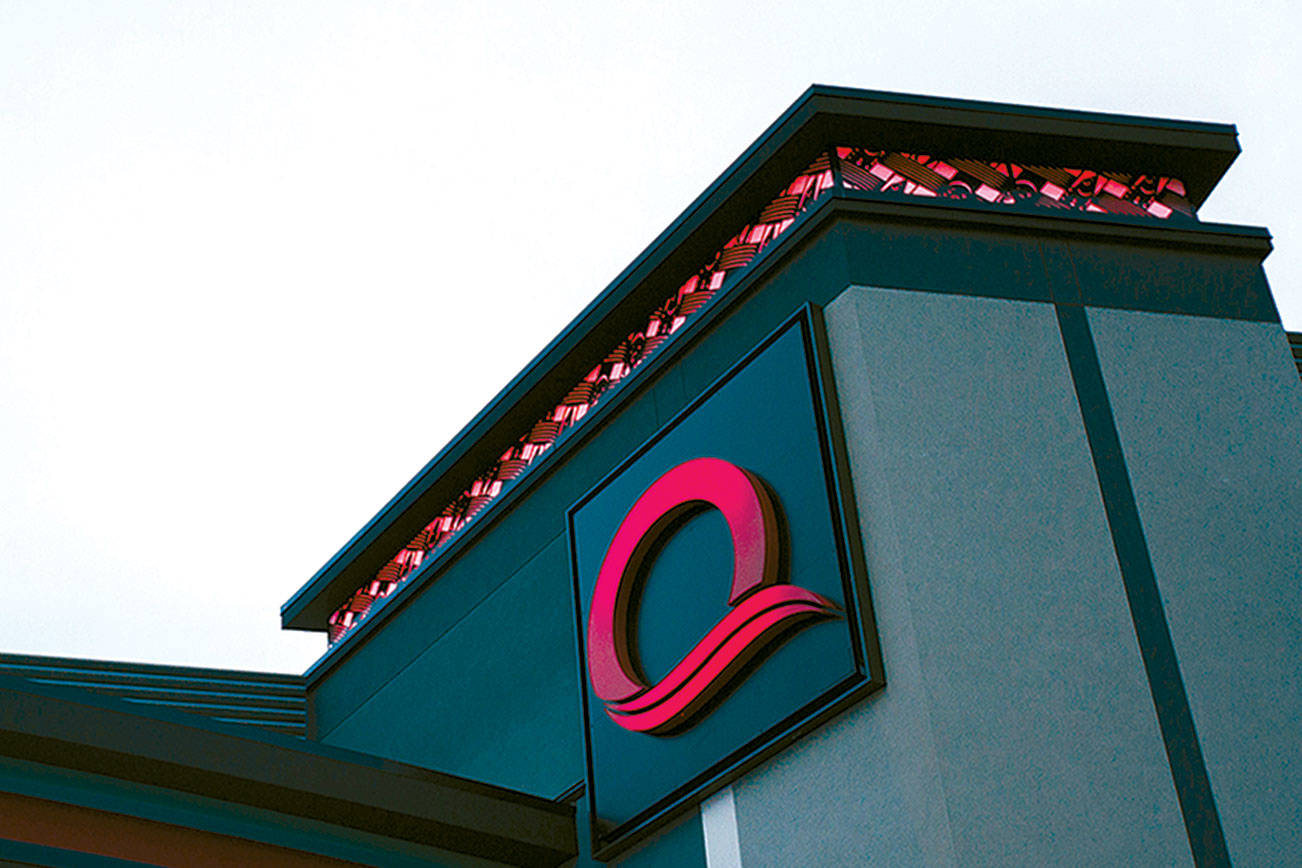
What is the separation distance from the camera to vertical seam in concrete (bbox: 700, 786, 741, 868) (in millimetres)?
7445

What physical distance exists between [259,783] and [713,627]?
7.86ft

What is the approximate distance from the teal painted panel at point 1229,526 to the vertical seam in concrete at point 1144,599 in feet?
0.16

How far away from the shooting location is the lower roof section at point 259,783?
272 inches

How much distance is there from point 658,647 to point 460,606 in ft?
8.91

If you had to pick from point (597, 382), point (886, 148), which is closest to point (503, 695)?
point (597, 382)

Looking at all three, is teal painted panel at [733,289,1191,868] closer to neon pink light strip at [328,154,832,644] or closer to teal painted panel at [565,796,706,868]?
teal painted panel at [565,796,706,868]

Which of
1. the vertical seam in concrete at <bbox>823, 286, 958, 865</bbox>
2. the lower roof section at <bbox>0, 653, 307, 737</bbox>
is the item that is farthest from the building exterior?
the lower roof section at <bbox>0, 653, 307, 737</bbox>

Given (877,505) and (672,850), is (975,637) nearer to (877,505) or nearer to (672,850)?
(877,505)

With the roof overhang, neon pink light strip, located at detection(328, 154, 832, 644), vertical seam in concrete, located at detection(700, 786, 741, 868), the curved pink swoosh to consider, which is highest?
the roof overhang

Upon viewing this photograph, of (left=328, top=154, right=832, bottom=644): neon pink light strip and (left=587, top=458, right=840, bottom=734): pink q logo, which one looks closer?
(left=587, top=458, right=840, bottom=734): pink q logo

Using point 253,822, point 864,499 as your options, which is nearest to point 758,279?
point 864,499

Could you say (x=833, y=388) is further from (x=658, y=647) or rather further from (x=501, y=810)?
(x=501, y=810)

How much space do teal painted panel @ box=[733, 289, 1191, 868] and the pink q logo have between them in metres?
0.50

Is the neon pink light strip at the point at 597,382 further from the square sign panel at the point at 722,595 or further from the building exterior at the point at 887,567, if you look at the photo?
the square sign panel at the point at 722,595
